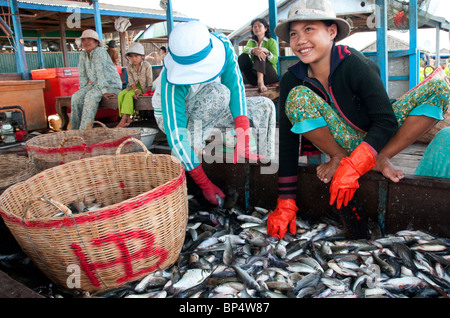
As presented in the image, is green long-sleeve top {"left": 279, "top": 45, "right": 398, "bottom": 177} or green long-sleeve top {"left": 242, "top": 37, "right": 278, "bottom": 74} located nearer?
green long-sleeve top {"left": 279, "top": 45, "right": 398, "bottom": 177}

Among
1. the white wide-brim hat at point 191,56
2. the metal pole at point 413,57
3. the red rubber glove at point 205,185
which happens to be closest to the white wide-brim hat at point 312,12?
the white wide-brim hat at point 191,56

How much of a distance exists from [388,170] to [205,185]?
4.05 feet

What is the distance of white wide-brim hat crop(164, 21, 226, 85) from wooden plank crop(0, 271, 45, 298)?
5.06 feet

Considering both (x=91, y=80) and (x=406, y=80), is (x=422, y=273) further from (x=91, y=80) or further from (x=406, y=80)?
(x=91, y=80)

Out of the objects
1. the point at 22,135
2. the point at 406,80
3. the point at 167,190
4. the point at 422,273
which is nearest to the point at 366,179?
the point at 422,273

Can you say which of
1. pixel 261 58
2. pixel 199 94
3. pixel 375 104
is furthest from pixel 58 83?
pixel 375 104

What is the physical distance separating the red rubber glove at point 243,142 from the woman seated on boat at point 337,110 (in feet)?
1.48

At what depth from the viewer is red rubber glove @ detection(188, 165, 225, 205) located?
2.49 metres

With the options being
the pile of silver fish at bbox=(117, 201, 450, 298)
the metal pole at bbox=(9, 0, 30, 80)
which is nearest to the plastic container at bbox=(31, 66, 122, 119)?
the metal pole at bbox=(9, 0, 30, 80)

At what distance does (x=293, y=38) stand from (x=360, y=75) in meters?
0.43

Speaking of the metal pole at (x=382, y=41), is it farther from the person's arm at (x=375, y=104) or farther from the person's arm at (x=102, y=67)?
the person's arm at (x=102, y=67)

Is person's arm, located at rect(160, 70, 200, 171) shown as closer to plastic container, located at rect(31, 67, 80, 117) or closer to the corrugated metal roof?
plastic container, located at rect(31, 67, 80, 117)

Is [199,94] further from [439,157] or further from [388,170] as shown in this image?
[439,157]

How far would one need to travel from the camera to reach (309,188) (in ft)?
7.54
